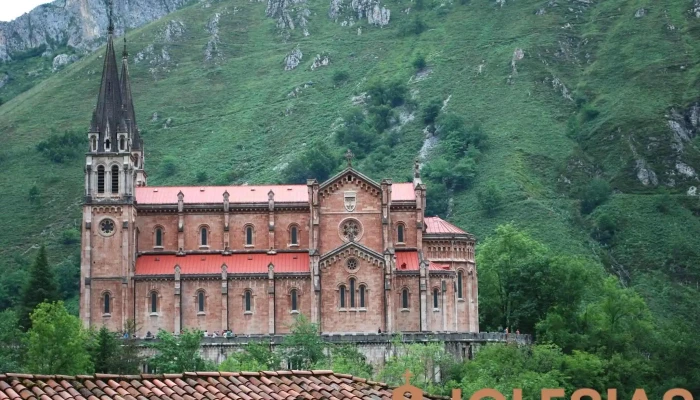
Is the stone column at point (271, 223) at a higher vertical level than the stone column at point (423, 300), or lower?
higher

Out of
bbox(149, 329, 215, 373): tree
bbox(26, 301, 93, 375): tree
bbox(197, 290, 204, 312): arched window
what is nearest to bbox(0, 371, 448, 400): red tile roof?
bbox(26, 301, 93, 375): tree

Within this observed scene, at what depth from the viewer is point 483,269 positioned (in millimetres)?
138750

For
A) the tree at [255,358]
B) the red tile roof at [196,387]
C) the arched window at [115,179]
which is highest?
the arched window at [115,179]

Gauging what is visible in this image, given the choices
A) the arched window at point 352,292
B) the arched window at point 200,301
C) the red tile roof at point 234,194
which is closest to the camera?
the arched window at point 352,292

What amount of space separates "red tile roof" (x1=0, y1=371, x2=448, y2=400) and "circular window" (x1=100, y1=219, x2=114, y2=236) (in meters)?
85.9

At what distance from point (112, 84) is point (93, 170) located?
8.42 m

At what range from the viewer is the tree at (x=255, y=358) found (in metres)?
110

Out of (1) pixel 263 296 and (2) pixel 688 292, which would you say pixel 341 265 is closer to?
(1) pixel 263 296

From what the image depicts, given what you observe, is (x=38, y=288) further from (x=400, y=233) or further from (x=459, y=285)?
(x=459, y=285)

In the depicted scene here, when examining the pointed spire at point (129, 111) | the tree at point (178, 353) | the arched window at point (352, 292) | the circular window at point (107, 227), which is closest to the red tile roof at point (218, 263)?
the circular window at point (107, 227)

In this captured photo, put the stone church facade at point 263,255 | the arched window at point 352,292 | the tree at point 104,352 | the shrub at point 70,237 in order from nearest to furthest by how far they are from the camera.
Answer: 1. the tree at point 104,352
2. the arched window at point 352,292
3. the stone church facade at point 263,255
4. the shrub at point 70,237

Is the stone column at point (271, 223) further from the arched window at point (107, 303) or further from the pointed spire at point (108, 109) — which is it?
the arched window at point (107, 303)

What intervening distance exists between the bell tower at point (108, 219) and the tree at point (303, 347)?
15.1 meters

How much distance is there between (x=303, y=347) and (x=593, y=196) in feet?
289
